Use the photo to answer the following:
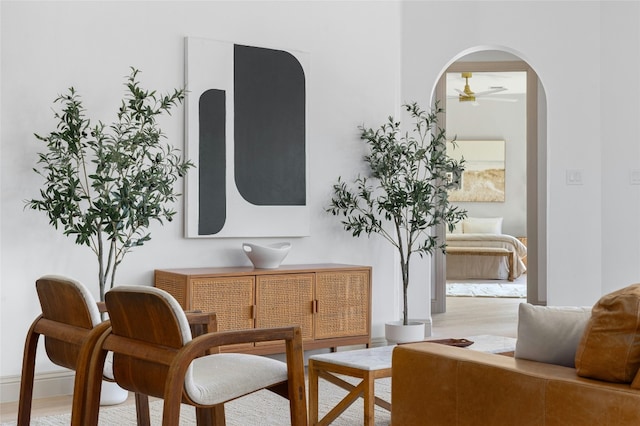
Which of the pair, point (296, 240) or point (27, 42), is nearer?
point (27, 42)

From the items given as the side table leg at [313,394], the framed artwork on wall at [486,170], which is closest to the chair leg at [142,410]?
the side table leg at [313,394]

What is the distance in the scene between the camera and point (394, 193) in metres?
5.68

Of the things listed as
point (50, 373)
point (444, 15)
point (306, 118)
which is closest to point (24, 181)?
point (50, 373)

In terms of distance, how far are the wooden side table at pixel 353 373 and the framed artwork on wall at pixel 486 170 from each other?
9.80 m

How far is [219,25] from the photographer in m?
5.25

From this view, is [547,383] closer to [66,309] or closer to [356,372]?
[356,372]

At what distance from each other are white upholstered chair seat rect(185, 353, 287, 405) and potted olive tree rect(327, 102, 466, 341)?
8.97 feet

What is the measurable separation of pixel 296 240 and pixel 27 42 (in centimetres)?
210

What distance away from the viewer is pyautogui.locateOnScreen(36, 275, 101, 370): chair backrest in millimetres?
3059

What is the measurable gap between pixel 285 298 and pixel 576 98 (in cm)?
300

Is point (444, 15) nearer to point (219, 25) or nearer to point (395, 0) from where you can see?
point (395, 0)

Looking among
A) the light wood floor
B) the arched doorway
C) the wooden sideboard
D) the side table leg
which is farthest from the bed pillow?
the side table leg

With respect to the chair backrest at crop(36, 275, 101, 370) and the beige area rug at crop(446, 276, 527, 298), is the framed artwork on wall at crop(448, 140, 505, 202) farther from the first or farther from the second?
the chair backrest at crop(36, 275, 101, 370)

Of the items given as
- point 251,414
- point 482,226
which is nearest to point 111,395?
point 251,414
